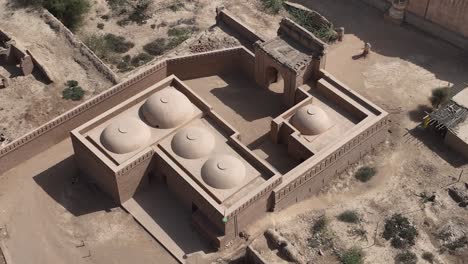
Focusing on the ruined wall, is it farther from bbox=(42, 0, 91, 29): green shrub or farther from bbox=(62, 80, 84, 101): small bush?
bbox=(42, 0, 91, 29): green shrub

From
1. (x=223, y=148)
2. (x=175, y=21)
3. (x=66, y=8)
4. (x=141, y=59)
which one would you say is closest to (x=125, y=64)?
(x=141, y=59)

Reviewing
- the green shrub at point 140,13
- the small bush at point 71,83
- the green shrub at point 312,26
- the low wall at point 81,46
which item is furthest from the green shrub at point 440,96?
the small bush at point 71,83

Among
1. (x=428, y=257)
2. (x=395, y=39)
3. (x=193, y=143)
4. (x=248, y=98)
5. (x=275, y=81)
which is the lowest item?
(x=428, y=257)

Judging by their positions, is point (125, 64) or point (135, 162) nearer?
point (135, 162)

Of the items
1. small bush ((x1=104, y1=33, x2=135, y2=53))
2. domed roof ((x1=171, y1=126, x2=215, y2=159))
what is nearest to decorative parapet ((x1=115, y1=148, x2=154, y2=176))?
domed roof ((x1=171, y1=126, x2=215, y2=159))

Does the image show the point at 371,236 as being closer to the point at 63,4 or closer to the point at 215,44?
the point at 215,44

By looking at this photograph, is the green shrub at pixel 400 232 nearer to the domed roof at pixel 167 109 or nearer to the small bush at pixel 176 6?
the domed roof at pixel 167 109

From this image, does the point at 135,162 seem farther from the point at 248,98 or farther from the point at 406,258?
the point at 406,258
